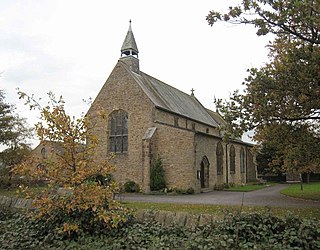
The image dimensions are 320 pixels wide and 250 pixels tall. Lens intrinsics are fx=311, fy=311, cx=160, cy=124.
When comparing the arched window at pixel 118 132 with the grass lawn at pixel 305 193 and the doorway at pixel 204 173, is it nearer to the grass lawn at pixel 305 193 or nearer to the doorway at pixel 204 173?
the doorway at pixel 204 173

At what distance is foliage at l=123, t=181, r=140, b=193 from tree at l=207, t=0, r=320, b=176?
44.8 feet

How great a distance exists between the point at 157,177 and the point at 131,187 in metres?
2.67

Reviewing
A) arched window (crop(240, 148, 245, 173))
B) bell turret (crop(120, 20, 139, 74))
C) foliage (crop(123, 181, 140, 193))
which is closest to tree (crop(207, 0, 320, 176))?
foliage (crop(123, 181, 140, 193))

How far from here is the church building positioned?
25.7 meters

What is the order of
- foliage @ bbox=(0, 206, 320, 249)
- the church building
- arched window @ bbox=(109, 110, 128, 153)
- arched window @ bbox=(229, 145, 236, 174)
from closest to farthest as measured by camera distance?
foliage @ bbox=(0, 206, 320, 249), the church building, arched window @ bbox=(109, 110, 128, 153), arched window @ bbox=(229, 145, 236, 174)

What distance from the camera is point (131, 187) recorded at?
2653 centimetres

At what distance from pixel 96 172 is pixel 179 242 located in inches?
115

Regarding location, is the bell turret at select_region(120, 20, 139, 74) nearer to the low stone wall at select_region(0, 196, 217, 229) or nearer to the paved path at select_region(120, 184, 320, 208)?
the paved path at select_region(120, 184, 320, 208)

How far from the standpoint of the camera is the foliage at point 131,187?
26438 millimetres

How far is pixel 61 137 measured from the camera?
800 centimetres

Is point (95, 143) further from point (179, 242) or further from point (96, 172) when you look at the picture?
point (179, 242)

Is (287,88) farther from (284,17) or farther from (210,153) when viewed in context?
(210,153)

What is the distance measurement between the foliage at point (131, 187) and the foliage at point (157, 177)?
5.58ft

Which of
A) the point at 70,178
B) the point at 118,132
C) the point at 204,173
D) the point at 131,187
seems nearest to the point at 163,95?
the point at 118,132
